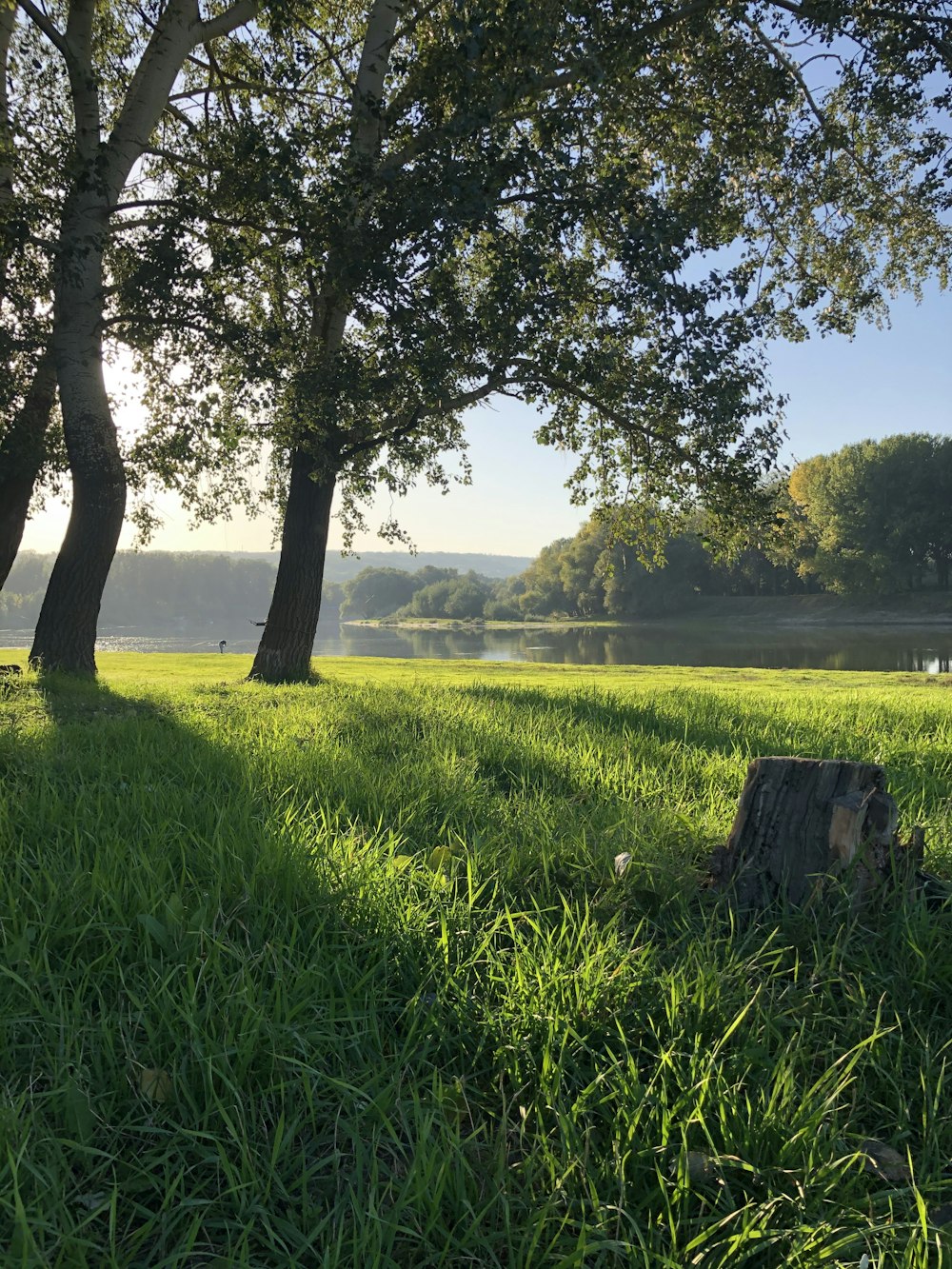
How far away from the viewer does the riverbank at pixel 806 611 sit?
2189 inches

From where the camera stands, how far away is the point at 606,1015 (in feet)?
6.34

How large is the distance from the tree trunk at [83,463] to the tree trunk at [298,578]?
104 inches

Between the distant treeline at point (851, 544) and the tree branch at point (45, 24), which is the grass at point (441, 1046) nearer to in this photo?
the tree branch at point (45, 24)

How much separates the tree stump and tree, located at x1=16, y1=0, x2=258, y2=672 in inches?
376

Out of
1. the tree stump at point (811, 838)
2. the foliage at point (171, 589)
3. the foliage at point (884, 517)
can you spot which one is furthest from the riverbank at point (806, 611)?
the foliage at point (171, 589)

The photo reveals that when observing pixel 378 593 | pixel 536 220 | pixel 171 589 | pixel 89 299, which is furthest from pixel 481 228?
pixel 171 589

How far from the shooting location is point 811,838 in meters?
2.60

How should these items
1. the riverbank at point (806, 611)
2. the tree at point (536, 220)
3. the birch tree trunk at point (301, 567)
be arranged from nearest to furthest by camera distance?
the tree at point (536, 220)
the birch tree trunk at point (301, 567)
the riverbank at point (806, 611)

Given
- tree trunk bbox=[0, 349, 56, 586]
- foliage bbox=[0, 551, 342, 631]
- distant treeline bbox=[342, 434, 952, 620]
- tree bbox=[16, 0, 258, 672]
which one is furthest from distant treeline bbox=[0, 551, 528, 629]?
tree bbox=[16, 0, 258, 672]

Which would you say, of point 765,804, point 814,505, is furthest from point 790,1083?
point 814,505

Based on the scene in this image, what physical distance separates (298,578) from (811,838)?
10.3m

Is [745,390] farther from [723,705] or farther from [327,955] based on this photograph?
[327,955]

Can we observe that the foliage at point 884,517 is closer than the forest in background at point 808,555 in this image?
No

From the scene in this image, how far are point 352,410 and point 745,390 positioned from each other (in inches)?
203
